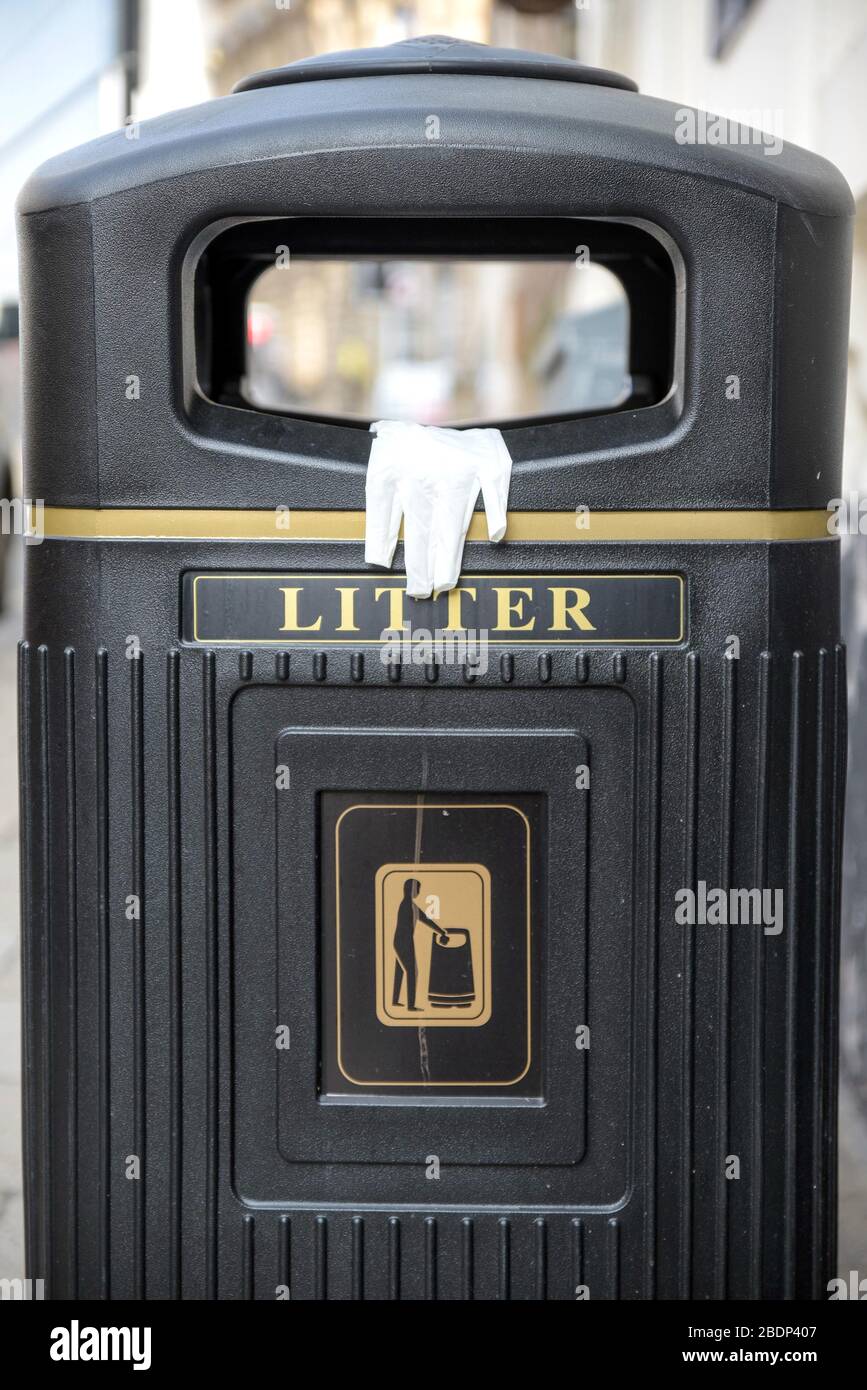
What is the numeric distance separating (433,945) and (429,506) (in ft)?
1.71

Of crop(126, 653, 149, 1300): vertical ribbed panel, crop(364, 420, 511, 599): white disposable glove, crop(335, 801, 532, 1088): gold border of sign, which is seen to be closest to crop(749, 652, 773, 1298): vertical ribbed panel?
crop(335, 801, 532, 1088): gold border of sign

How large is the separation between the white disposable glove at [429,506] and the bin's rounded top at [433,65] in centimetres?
50

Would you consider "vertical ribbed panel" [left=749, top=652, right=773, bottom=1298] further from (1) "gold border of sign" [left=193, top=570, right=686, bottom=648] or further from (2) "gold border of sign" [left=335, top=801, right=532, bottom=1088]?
(2) "gold border of sign" [left=335, top=801, right=532, bottom=1088]

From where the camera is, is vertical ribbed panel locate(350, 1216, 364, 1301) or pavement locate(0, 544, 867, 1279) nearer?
vertical ribbed panel locate(350, 1216, 364, 1301)

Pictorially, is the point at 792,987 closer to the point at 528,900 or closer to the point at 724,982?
the point at 724,982

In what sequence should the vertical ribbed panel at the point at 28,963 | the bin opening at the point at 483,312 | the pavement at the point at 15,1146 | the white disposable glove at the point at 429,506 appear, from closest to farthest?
1. the white disposable glove at the point at 429,506
2. the vertical ribbed panel at the point at 28,963
3. the bin opening at the point at 483,312
4. the pavement at the point at 15,1146

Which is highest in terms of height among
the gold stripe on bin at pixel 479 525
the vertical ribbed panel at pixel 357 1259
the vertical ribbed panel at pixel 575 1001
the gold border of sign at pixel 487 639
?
the gold stripe on bin at pixel 479 525

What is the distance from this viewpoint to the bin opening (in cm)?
225

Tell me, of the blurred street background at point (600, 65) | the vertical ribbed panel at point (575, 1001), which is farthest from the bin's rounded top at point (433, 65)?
the vertical ribbed panel at point (575, 1001)

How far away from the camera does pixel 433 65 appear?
1.93m

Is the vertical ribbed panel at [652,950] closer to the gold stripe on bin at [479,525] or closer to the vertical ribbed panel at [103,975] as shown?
the gold stripe on bin at [479,525]

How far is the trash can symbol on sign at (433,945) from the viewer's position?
187 cm

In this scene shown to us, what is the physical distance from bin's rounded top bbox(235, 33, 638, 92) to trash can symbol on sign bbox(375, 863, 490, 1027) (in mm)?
975

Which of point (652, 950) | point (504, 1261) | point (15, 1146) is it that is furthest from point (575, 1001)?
point (15, 1146)
